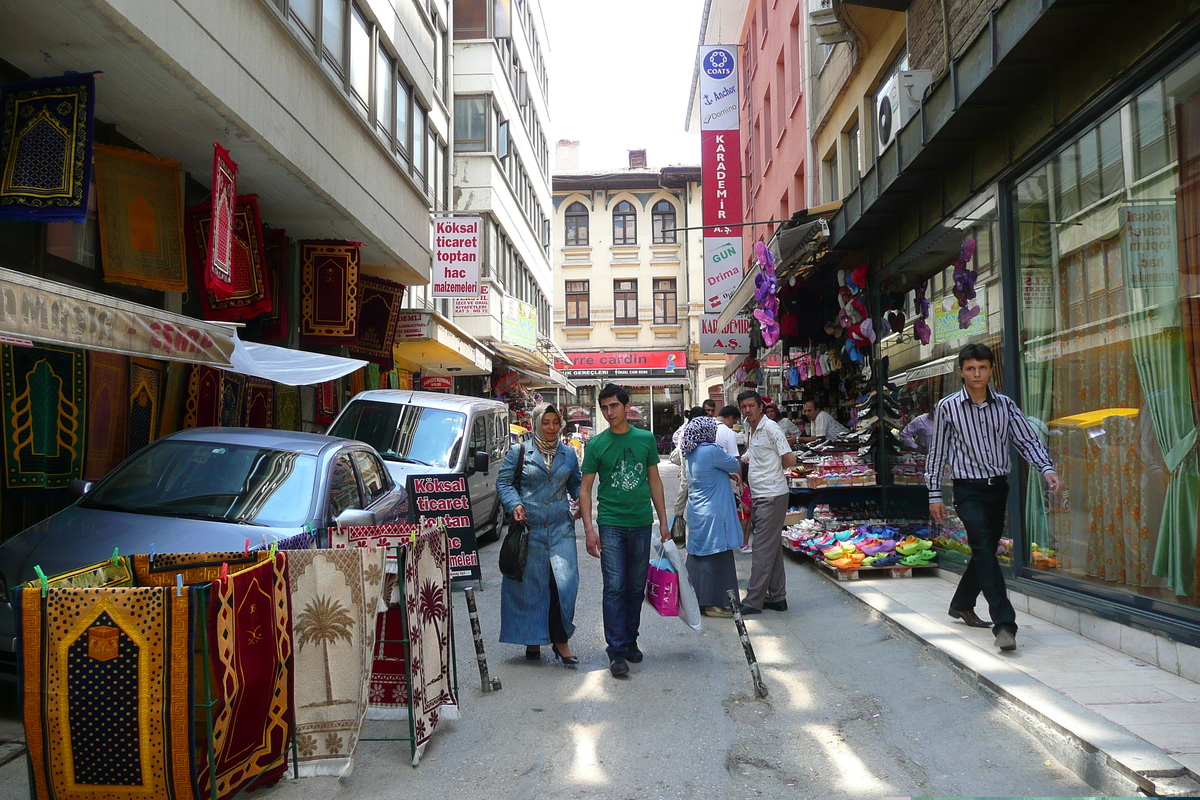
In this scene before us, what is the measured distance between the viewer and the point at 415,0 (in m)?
17.0

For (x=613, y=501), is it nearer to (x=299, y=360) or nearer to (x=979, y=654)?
(x=979, y=654)

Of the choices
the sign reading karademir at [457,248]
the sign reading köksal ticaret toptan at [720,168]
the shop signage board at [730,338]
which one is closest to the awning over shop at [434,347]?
the sign reading karademir at [457,248]

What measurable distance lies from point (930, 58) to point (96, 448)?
9.17 meters

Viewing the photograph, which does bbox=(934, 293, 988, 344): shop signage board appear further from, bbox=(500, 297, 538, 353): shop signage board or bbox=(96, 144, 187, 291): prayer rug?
bbox=(500, 297, 538, 353): shop signage board

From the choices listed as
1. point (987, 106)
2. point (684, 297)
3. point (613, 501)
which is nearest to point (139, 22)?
point (613, 501)

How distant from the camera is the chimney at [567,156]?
4931 cm

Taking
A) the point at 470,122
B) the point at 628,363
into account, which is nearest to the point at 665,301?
the point at 628,363

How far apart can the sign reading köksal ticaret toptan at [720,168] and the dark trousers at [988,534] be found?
15957mm

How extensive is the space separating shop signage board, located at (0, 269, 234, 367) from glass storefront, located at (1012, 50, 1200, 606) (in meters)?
6.32

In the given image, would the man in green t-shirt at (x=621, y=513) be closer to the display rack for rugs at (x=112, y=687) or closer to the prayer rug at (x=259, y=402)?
the display rack for rugs at (x=112, y=687)

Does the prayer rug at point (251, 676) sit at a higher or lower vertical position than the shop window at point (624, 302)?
lower

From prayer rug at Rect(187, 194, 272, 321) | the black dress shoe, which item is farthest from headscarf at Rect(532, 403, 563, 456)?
prayer rug at Rect(187, 194, 272, 321)

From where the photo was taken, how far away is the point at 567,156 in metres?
49.5

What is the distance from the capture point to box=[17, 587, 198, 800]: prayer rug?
3.37 metres
